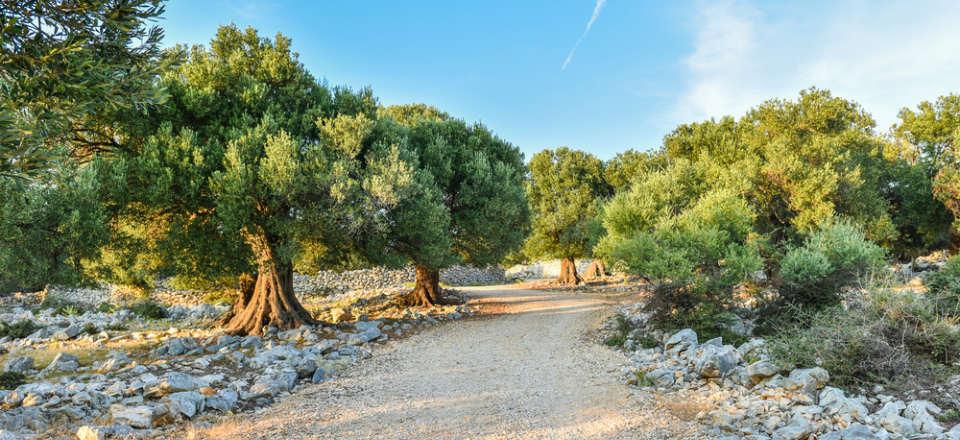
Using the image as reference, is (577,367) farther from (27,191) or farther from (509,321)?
(27,191)

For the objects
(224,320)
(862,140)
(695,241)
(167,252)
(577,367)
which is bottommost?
(577,367)

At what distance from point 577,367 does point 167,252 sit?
13455 millimetres

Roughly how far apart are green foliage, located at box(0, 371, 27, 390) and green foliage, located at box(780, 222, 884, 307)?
1906 cm

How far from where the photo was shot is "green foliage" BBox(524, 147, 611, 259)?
33.2 metres

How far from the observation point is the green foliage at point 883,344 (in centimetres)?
844

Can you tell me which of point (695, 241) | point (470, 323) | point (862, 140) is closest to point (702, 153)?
point (862, 140)

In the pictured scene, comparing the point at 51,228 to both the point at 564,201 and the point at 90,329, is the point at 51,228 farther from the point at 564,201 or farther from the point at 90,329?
the point at 564,201

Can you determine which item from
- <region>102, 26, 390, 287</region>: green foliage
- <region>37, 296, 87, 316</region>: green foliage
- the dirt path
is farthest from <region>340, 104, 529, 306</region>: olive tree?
<region>37, 296, 87, 316</region>: green foliage

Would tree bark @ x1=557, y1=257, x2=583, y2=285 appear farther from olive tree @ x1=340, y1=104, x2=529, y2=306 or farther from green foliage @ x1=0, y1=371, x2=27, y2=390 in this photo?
green foliage @ x1=0, y1=371, x2=27, y2=390

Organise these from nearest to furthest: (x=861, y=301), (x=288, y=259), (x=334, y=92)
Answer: (x=861, y=301) < (x=288, y=259) < (x=334, y=92)

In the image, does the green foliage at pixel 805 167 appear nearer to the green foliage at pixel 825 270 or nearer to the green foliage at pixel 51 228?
the green foliage at pixel 825 270

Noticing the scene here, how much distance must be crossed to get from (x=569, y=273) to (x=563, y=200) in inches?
252

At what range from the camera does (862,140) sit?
23953mm

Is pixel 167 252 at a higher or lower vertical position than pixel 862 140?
lower
